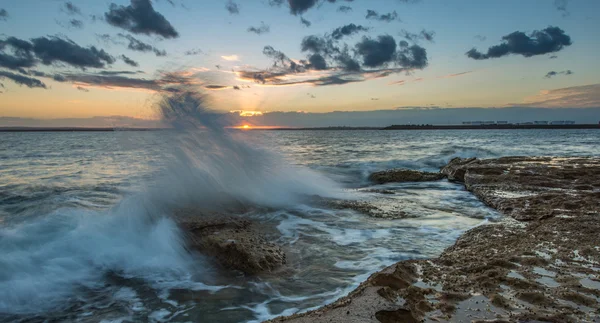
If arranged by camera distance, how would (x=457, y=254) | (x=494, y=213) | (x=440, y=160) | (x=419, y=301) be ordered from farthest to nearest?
(x=440, y=160) < (x=494, y=213) < (x=457, y=254) < (x=419, y=301)

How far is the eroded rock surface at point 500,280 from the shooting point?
2.97 metres

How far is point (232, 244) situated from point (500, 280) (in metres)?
3.50

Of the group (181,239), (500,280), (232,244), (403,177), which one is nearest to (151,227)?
(181,239)

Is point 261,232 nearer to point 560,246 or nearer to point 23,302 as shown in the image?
point 23,302

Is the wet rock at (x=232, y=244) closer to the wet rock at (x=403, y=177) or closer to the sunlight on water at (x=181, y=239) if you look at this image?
the sunlight on water at (x=181, y=239)

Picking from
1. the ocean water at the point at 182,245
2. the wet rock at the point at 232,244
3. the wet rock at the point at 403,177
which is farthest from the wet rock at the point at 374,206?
the wet rock at the point at 403,177

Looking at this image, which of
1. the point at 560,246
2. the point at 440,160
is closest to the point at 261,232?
the point at 560,246

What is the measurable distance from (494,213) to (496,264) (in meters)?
3.98

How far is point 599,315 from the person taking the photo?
9.45 feet

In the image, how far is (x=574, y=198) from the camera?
7840mm

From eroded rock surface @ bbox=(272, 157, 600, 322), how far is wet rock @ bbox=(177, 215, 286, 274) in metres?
1.62

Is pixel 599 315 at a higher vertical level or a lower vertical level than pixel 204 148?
lower

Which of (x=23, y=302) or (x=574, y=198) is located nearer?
(x=23, y=302)

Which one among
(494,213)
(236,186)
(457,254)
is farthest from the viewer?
(236,186)
